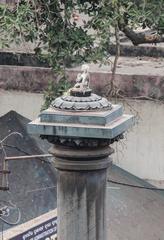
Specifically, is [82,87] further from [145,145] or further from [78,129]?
[145,145]

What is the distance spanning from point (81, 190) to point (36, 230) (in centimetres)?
357

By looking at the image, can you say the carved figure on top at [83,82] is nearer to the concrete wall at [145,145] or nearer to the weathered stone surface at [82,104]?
the weathered stone surface at [82,104]

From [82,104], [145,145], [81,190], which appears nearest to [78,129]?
[82,104]

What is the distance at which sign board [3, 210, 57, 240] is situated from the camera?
6.98 m

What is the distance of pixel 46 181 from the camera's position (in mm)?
7879

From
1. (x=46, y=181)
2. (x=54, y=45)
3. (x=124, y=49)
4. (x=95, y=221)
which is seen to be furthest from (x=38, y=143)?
(x=95, y=221)

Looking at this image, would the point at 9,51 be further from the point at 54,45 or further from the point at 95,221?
the point at 95,221

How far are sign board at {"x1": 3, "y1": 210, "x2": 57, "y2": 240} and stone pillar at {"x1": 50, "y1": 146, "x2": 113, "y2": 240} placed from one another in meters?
3.25

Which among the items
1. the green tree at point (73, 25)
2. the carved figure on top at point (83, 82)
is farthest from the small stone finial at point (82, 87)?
the green tree at point (73, 25)

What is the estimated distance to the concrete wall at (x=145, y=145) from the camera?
855 cm

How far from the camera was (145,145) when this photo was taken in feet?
28.4

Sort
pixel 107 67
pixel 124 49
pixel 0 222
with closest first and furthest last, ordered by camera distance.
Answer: pixel 0 222, pixel 107 67, pixel 124 49

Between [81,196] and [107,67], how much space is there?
20.1ft

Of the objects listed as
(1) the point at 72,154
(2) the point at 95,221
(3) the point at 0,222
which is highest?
(1) the point at 72,154
